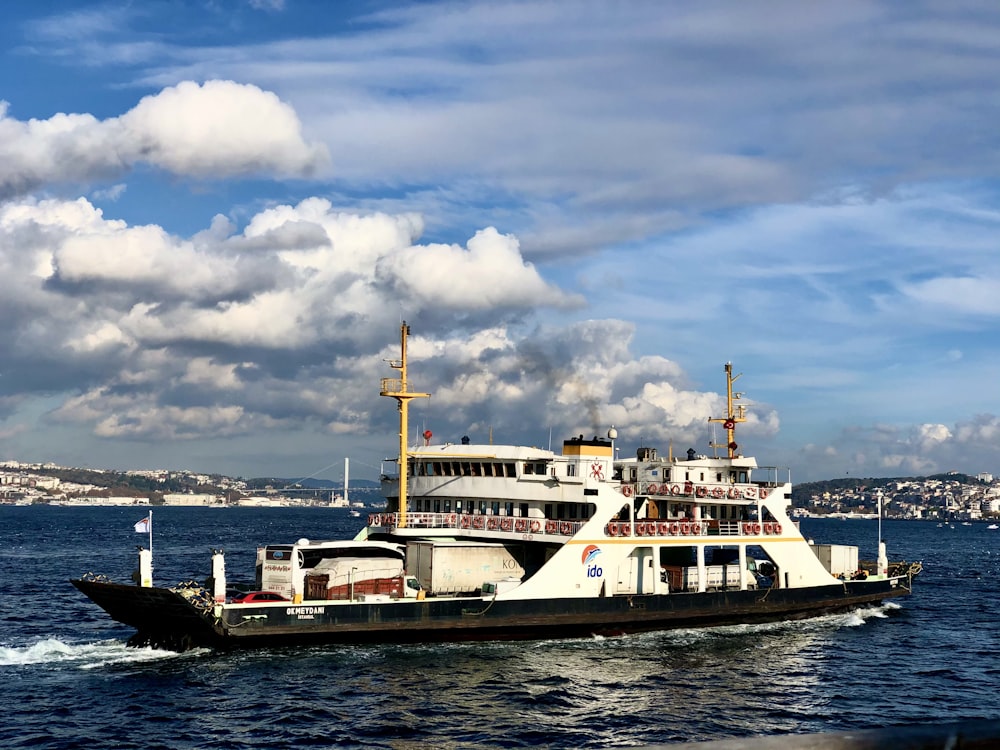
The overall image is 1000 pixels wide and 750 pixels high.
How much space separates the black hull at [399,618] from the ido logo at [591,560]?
1.13 metres

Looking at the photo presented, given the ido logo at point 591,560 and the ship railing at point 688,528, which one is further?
the ship railing at point 688,528

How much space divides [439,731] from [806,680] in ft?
46.5

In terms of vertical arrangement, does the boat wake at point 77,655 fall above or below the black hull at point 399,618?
below

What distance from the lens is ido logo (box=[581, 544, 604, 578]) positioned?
128 feet

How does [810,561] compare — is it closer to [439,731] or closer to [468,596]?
[468,596]

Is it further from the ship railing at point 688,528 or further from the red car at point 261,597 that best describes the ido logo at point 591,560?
the red car at point 261,597

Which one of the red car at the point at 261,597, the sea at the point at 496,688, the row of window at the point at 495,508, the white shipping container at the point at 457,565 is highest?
the row of window at the point at 495,508

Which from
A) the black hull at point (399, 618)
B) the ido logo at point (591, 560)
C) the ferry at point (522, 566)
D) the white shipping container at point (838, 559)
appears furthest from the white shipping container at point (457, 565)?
the white shipping container at point (838, 559)

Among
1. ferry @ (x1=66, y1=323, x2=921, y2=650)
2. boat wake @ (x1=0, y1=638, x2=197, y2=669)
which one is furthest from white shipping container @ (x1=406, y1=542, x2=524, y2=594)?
boat wake @ (x1=0, y1=638, x2=197, y2=669)

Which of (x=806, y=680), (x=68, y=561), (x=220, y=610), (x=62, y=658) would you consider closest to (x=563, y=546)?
(x=806, y=680)

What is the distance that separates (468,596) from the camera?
38.7 meters

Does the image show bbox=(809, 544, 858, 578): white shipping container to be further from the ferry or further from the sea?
the sea

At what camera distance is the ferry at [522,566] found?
34.5 metres

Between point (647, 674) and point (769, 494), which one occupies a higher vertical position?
point (769, 494)
